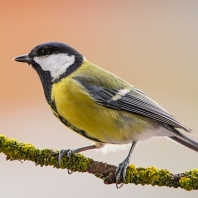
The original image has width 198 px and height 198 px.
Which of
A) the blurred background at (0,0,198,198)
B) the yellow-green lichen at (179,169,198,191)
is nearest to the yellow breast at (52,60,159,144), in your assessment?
the yellow-green lichen at (179,169,198,191)

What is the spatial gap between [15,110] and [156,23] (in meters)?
0.69

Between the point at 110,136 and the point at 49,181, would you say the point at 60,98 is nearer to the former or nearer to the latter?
the point at 110,136

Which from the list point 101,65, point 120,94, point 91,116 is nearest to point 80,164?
point 91,116

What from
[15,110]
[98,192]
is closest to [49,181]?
[98,192]

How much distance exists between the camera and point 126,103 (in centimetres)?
94

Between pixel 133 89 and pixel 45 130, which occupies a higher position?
pixel 133 89

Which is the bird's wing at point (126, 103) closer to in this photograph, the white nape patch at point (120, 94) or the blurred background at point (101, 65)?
the white nape patch at point (120, 94)

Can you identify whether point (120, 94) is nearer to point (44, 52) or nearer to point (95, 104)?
point (95, 104)

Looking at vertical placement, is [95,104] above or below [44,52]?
below

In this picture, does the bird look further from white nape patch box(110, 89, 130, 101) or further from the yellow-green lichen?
the yellow-green lichen

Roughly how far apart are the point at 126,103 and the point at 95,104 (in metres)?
0.08

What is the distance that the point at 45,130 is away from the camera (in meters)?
1.51

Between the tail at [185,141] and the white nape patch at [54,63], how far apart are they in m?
0.33

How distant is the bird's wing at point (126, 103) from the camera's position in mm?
922
